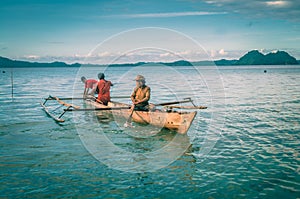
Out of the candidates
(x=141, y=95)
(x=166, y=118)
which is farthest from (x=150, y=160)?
(x=141, y=95)

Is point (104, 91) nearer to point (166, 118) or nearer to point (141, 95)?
point (141, 95)

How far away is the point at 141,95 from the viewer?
52.3ft

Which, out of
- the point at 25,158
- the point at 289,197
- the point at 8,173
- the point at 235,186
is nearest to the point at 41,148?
the point at 25,158

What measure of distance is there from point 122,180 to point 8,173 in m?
3.84

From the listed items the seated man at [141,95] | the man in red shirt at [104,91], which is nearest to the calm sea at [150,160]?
the seated man at [141,95]

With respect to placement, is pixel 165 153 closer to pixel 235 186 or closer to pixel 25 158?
pixel 235 186

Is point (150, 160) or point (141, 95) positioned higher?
point (141, 95)

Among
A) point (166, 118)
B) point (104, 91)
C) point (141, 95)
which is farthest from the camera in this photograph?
point (104, 91)

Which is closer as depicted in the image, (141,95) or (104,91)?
(141,95)

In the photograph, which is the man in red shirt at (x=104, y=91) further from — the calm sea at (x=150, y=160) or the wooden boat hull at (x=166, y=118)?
the wooden boat hull at (x=166, y=118)

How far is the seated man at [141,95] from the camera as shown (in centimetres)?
1565

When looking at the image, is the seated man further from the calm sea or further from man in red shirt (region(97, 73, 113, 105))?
→ man in red shirt (region(97, 73, 113, 105))

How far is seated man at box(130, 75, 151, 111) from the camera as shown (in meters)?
15.6

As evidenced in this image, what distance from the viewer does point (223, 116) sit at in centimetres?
1977
